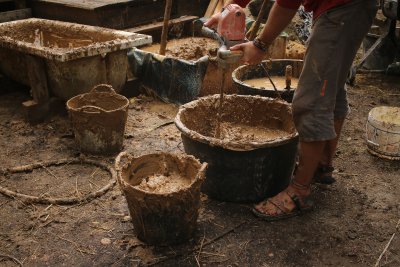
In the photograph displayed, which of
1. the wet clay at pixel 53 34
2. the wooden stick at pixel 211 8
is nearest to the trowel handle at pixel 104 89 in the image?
the wet clay at pixel 53 34

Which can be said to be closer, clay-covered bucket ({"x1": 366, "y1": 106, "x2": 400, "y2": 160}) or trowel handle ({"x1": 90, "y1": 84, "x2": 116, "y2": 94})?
clay-covered bucket ({"x1": 366, "y1": 106, "x2": 400, "y2": 160})

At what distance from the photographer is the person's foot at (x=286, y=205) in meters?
3.09

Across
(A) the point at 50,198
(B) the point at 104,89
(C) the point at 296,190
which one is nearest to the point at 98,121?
(B) the point at 104,89

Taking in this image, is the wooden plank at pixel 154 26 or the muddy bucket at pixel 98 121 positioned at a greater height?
the wooden plank at pixel 154 26

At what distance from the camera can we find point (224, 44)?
307 cm

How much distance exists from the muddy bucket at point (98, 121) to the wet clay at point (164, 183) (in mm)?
967

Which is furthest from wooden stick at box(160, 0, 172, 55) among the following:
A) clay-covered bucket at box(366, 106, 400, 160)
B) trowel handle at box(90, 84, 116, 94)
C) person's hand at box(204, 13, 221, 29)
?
clay-covered bucket at box(366, 106, 400, 160)

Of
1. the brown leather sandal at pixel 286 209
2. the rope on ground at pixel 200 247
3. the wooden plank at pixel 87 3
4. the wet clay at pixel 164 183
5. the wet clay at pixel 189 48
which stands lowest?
the rope on ground at pixel 200 247

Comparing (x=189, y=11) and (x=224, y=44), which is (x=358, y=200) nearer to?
(x=224, y=44)

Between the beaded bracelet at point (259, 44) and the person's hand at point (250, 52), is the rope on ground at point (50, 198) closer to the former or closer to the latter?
the person's hand at point (250, 52)

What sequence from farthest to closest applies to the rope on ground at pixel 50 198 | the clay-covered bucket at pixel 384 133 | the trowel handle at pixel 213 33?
the clay-covered bucket at pixel 384 133
the rope on ground at pixel 50 198
the trowel handle at pixel 213 33

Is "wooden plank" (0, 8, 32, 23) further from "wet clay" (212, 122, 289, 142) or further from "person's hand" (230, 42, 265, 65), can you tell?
"person's hand" (230, 42, 265, 65)

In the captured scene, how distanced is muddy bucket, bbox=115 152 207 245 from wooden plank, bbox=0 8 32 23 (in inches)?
157

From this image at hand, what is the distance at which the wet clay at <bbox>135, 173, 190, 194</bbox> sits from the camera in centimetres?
296
